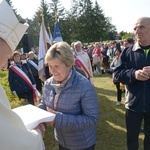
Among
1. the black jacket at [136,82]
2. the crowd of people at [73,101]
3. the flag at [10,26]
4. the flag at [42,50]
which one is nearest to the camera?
the crowd of people at [73,101]

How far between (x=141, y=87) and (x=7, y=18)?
175 centimetres

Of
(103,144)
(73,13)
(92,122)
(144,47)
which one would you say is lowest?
(103,144)

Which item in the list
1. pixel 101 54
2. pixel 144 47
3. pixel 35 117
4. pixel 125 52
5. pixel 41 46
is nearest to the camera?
pixel 35 117

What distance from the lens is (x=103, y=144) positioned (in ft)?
14.4

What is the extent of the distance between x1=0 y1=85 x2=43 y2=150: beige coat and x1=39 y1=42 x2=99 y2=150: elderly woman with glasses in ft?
2.15

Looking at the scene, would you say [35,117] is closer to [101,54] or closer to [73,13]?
[101,54]

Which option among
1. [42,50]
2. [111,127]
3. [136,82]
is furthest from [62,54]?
[42,50]

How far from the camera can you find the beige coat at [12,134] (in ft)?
4.06

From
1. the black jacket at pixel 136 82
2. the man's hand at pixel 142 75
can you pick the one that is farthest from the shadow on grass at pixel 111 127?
the man's hand at pixel 142 75

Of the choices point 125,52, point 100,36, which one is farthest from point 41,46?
point 100,36

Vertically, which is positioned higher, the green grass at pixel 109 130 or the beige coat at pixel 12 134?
the beige coat at pixel 12 134

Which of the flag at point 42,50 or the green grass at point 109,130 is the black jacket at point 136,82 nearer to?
the green grass at point 109,130

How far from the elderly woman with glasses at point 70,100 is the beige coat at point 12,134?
2.15 feet

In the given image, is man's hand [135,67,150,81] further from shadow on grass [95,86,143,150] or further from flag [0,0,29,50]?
shadow on grass [95,86,143,150]
